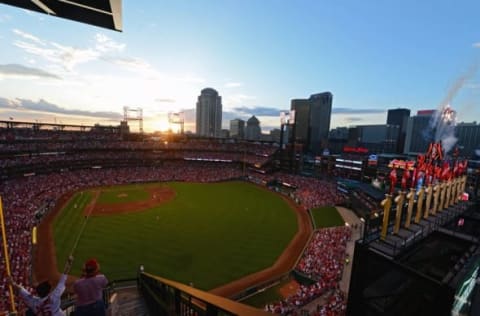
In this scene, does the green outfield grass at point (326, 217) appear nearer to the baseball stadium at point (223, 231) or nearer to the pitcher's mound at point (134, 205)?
the baseball stadium at point (223, 231)

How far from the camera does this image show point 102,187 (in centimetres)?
4234

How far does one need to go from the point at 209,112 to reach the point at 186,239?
158294 mm

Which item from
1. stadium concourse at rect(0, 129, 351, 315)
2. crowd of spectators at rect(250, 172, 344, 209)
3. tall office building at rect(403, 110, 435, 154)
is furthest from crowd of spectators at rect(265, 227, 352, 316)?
tall office building at rect(403, 110, 435, 154)

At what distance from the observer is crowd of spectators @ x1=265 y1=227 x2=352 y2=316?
13906 mm

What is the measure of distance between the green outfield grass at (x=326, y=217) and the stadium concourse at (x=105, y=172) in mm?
1859

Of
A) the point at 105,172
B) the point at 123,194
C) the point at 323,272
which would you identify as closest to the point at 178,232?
the point at 323,272

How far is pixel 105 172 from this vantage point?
161ft

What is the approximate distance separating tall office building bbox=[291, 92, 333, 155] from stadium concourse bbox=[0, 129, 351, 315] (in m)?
102

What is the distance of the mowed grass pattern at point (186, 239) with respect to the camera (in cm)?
1811

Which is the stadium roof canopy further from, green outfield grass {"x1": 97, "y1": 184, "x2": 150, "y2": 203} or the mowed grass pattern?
green outfield grass {"x1": 97, "y1": 184, "x2": 150, "y2": 203}

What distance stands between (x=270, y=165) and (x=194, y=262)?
135 feet

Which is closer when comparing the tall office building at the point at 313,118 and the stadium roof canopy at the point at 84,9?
the stadium roof canopy at the point at 84,9

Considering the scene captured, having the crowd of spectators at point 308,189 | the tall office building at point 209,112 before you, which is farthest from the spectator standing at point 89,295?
the tall office building at point 209,112

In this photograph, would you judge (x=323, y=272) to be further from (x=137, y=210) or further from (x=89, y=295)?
(x=137, y=210)
